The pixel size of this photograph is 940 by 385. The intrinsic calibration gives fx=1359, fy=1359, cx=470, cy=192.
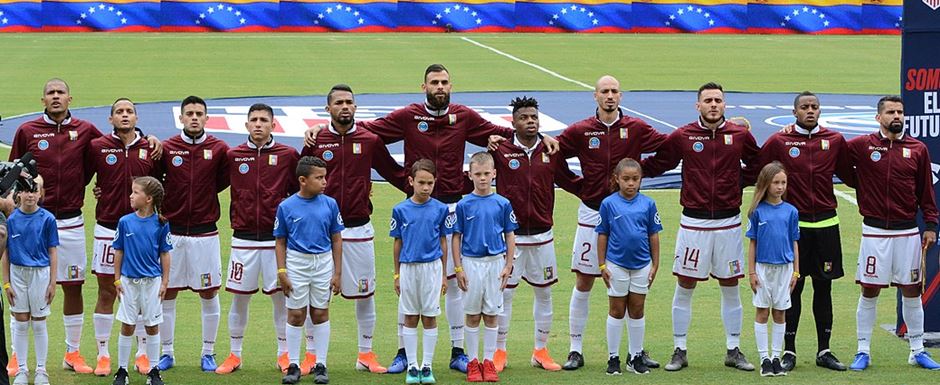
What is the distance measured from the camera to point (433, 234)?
32.0 ft

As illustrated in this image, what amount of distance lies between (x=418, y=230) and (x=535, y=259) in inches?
43.2

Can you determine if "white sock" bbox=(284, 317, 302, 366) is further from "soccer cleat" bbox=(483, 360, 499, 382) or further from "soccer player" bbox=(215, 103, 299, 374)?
"soccer cleat" bbox=(483, 360, 499, 382)

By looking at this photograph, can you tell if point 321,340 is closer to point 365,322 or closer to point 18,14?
point 365,322

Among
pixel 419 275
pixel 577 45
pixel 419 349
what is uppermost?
pixel 577 45

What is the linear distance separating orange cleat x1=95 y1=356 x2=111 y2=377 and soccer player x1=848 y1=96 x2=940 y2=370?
18.2ft

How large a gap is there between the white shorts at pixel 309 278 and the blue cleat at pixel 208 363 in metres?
0.83

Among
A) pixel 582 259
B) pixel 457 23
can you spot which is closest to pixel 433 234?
pixel 582 259

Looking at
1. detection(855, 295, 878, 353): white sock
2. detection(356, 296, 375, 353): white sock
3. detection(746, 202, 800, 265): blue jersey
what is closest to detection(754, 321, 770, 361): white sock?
detection(746, 202, 800, 265): blue jersey

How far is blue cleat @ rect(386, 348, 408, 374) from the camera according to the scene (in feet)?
33.1

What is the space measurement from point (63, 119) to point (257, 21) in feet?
116

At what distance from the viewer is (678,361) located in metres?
10.2

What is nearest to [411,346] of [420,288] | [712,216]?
[420,288]

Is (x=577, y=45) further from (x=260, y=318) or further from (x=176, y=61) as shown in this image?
(x=260, y=318)

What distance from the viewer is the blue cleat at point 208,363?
10086 millimetres
